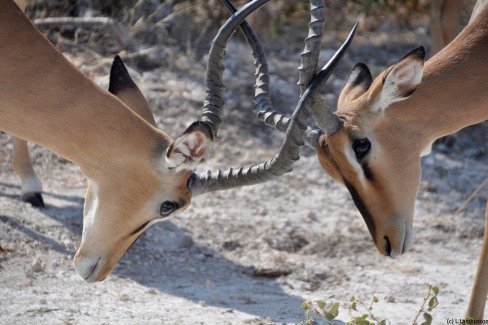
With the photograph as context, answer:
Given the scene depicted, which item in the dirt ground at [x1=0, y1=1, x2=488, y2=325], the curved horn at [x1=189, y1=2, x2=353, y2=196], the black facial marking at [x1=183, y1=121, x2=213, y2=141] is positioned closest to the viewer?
the black facial marking at [x1=183, y1=121, x2=213, y2=141]

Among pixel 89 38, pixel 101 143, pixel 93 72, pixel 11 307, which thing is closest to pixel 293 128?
pixel 101 143

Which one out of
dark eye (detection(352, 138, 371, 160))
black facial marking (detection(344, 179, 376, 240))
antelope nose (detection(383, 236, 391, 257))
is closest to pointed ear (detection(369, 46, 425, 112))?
dark eye (detection(352, 138, 371, 160))

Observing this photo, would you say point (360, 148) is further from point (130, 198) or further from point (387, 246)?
point (130, 198)

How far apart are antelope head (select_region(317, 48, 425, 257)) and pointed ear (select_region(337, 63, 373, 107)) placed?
36 cm

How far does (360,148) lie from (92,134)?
1356 mm

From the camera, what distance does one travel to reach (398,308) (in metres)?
5.46

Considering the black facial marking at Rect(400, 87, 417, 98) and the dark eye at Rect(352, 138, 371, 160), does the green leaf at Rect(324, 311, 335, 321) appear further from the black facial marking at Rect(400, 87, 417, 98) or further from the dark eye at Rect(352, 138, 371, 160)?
the black facial marking at Rect(400, 87, 417, 98)

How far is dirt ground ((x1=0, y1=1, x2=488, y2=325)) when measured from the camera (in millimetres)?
5289

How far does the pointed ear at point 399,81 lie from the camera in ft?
14.9

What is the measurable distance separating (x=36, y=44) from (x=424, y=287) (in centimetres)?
286

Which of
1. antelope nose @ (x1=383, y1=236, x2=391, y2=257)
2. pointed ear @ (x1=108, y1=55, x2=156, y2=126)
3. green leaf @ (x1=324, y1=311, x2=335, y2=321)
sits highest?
antelope nose @ (x1=383, y1=236, x2=391, y2=257)

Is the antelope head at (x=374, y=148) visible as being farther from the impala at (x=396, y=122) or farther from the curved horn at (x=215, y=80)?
the curved horn at (x=215, y=80)

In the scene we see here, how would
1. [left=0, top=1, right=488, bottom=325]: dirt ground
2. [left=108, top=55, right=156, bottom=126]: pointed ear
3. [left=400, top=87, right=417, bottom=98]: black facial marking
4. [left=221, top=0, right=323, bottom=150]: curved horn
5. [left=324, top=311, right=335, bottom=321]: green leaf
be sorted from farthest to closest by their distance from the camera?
[left=0, top=1, right=488, bottom=325]: dirt ground < [left=108, top=55, right=156, bottom=126]: pointed ear < [left=221, top=0, right=323, bottom=150]: curved horn < [left=400, top=87, right=417, bottom=98]: black facial marking < [left=324, top=311, right=335, bottom=321]: green leaf

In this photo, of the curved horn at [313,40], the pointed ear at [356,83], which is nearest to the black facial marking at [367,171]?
the curved horn at [313,40]
